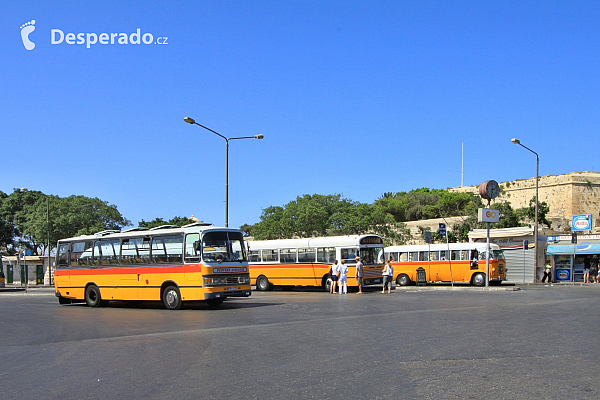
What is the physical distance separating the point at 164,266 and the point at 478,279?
20.5 m

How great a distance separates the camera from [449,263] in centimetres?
3416

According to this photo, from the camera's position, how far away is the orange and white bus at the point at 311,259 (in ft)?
91.3

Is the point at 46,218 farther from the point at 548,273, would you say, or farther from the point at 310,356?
the point at 310,356

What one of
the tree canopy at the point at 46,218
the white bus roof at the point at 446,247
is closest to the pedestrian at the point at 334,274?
the white bus roof at the point at 446,247

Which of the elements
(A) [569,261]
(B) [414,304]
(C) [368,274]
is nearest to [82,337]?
(B) [414,304]

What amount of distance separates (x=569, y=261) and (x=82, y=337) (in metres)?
35.2

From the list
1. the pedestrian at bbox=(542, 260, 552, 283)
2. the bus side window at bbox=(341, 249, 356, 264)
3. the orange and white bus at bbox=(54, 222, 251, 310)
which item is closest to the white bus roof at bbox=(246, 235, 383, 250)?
the bus side window at bbox=(341, 249, 356, 264)

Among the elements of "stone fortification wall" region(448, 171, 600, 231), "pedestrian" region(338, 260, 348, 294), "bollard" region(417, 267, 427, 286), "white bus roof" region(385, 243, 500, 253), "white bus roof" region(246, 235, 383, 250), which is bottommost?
"bollard" region(417, 267, 427, 286)

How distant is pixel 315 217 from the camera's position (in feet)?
210

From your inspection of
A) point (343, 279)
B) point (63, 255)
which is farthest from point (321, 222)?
point (63, 255)

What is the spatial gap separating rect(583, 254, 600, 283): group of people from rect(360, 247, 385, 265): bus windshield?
54.8 feet

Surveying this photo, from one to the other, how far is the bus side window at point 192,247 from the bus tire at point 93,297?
5026 millimetres

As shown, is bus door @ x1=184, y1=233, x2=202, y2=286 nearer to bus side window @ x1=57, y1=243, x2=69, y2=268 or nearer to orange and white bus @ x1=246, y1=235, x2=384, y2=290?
bus side window @ x1=57, y1=243, x2=69, y2=268

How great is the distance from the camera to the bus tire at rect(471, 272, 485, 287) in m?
32.6
